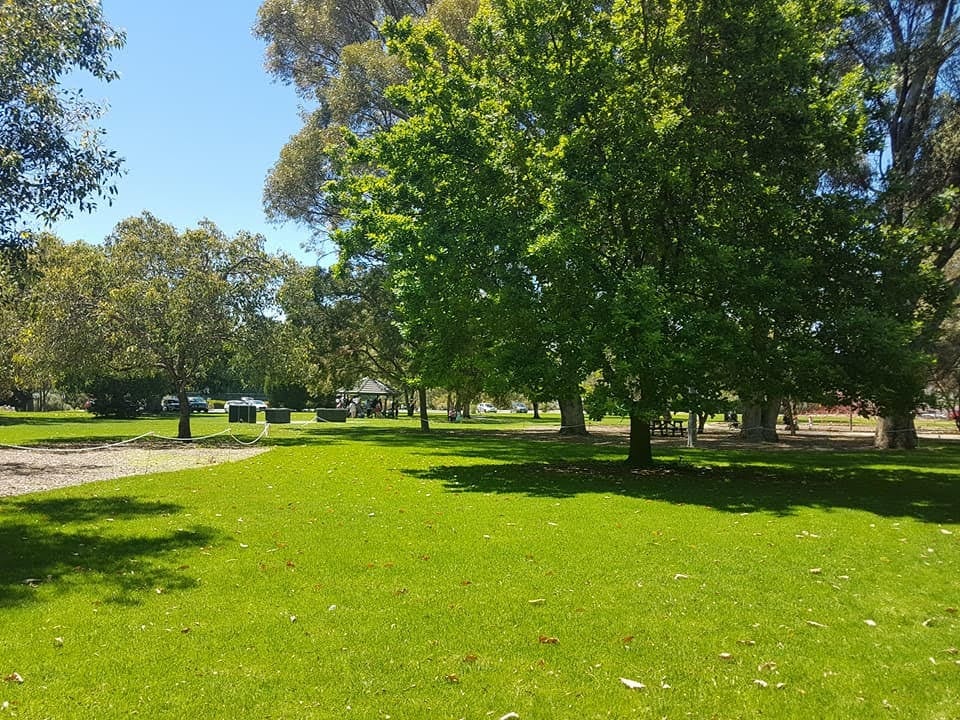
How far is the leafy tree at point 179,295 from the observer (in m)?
23.5

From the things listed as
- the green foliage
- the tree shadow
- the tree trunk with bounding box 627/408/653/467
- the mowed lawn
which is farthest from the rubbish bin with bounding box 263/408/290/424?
the mowed lawn

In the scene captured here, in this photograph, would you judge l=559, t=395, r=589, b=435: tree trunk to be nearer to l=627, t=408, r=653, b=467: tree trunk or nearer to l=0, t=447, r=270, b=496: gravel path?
l=0, t=447, r=270, b=496: gravel path

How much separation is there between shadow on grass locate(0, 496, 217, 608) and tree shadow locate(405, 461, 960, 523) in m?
5.56

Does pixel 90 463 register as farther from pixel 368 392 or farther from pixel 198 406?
pixel 368 392

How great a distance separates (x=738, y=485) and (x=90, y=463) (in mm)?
15142

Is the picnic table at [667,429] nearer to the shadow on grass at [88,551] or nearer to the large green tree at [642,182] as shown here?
the large green tree at [642,182]

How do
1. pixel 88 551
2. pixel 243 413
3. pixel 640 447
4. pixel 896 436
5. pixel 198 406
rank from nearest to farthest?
pixel 88 551 < pixel 640 447 < pixel 896 436 < pixel 243 413 < pixel 198 406

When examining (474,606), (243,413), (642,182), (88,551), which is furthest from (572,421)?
(474,606)

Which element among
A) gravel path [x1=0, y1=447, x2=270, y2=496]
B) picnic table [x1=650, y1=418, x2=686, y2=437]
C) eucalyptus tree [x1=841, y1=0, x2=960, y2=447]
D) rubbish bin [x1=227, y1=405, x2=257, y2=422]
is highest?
eucalyptus tree [x1=841, y1=0, x2=960, y2=447]

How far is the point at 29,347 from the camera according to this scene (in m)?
22.8

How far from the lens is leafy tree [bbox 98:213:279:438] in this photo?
2347cm

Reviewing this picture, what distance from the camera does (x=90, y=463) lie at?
16641 mm

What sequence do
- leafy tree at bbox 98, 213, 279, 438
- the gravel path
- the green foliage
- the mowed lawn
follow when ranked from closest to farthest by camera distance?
the mowed lawn < the gravel path < leafy tree at bbox 98, 213, 279, 438 < the green foliage

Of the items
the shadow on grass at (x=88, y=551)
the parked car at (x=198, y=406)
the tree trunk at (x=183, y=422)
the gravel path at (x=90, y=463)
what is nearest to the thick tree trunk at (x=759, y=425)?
the gravel path at (x=90, y=463)
